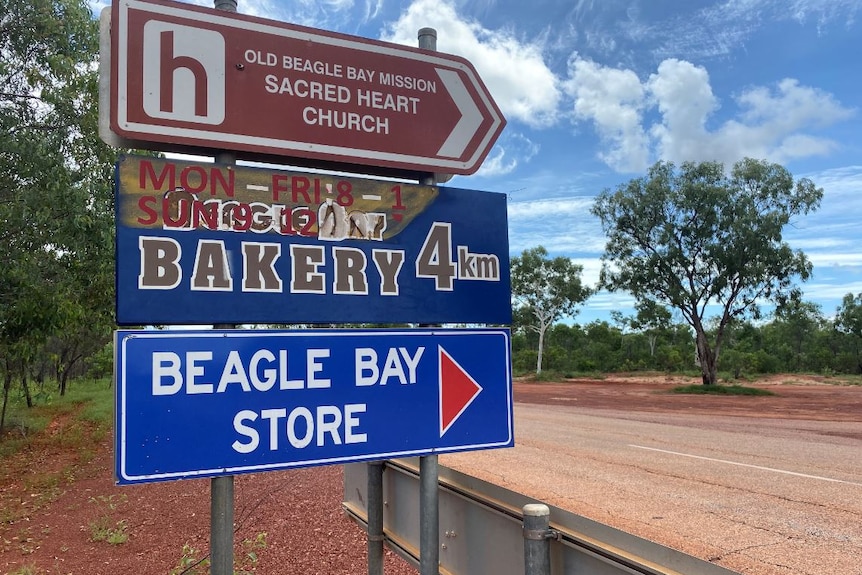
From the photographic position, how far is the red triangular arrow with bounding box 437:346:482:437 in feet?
8.55

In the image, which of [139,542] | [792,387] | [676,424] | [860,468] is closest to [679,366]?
[792,387]

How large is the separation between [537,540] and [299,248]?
1.36 meters

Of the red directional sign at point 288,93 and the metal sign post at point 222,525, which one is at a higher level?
the red directional sign at point 288,93

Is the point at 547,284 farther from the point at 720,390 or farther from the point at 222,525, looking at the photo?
the point at 222,525

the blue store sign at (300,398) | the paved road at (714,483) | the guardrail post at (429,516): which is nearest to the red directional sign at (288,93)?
the blue store sign at (300,398)

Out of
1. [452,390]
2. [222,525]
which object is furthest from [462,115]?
[222,525]

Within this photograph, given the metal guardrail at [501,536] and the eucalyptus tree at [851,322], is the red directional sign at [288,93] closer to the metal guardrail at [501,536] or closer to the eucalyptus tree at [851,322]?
the metal guardrail at [501,536]

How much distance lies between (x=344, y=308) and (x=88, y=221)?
6528 mm

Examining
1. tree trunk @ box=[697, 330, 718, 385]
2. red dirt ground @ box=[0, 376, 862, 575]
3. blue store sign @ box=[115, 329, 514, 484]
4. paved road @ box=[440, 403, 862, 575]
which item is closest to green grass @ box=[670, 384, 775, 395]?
tree trunk @ box=[697, 330, 718, 385]

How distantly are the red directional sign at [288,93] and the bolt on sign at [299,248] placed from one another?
0.43 ft

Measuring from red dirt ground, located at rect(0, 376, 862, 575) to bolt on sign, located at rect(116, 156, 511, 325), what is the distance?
4129mm

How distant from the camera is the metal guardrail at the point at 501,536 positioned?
1.71 m

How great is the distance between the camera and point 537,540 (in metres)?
1.98

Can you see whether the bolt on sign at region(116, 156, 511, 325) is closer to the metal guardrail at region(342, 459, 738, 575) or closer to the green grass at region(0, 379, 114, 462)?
the metal guardrail at region(342, 459, 738, 575)
